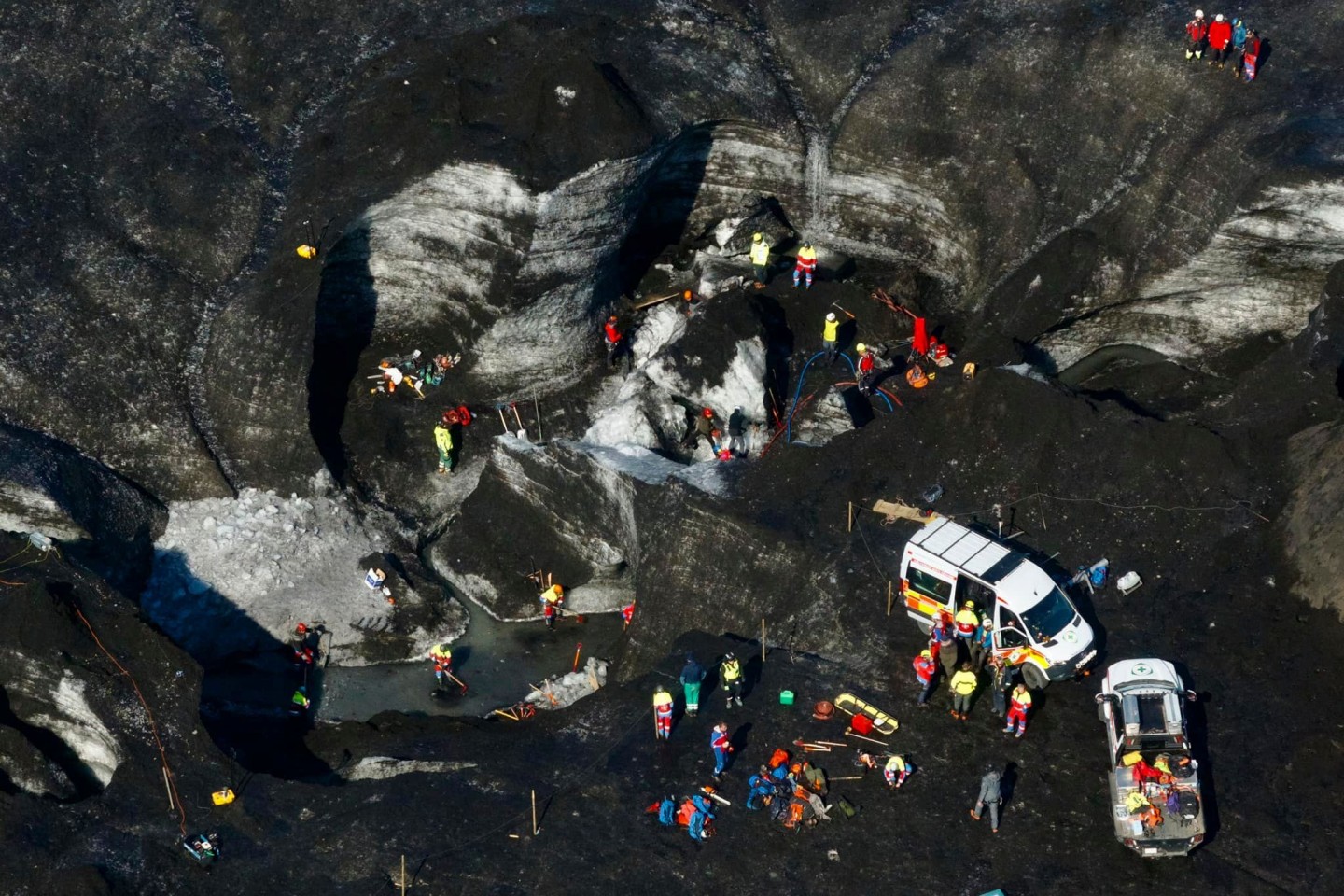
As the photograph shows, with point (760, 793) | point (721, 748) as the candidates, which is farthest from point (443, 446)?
point (760, 793)

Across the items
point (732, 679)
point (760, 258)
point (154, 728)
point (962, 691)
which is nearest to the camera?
point (962, 691)

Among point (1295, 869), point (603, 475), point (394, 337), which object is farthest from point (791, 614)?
point (394, 337)

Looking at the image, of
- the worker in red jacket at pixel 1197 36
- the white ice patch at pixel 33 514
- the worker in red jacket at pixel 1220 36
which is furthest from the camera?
the worker in red jacket at pixel 1197 36

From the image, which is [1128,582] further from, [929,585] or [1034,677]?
[929,585]

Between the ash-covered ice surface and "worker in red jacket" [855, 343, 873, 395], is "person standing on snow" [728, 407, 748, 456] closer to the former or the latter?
the ash-covered ice surface

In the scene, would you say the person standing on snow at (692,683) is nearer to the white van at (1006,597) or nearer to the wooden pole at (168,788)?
the white van at (1006,597)

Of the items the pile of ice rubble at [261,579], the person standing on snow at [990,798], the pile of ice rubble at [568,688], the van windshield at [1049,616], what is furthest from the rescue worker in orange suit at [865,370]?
the person standing on snow at [990,798]

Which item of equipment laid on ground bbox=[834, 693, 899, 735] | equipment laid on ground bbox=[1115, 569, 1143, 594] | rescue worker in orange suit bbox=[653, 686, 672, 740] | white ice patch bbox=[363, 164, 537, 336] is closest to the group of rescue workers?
equipment laid on ground bbox=[1115, 569, 1143, 594]
